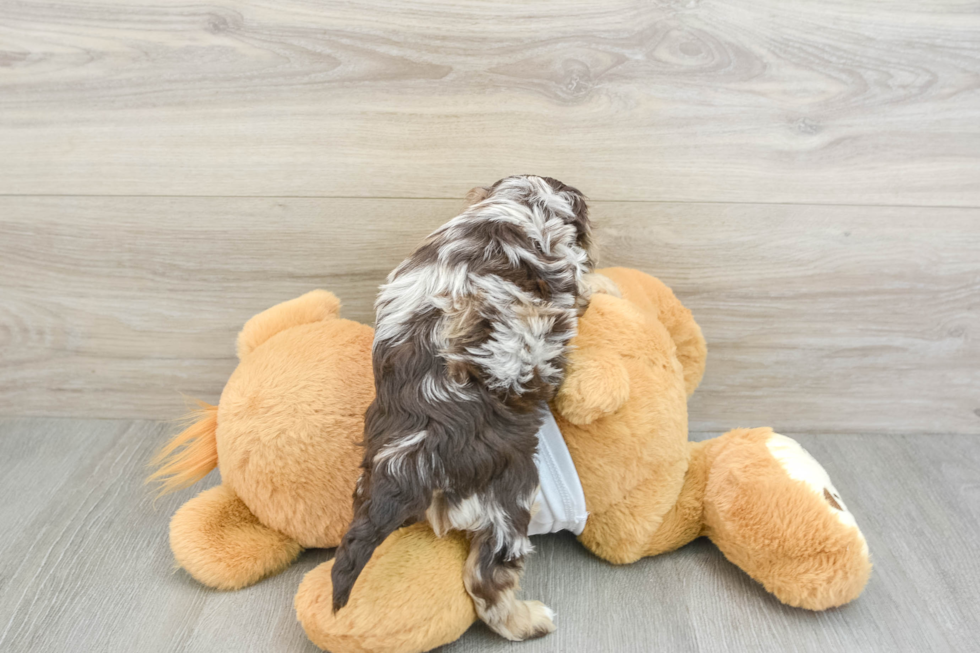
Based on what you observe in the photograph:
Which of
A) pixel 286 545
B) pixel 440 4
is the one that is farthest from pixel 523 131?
pixel 286 545

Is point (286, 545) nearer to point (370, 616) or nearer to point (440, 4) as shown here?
point (370, 616)

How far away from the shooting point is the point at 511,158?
943 millimetres

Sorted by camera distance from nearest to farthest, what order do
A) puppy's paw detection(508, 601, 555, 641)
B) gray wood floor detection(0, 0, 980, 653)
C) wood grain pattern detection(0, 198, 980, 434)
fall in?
puppy's paw detection(508, 601, 555, 641)
gray wood floor detection(0, 0, 980, 653)
wood grain pattern detection(0, 198, 980, 434)

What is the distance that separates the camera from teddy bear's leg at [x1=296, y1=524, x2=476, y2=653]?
67 centimetres

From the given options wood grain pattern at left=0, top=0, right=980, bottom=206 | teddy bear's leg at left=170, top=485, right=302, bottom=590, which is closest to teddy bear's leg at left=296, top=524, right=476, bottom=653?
teddy bear's leg at left=170, top=485, right=302, bottom=590

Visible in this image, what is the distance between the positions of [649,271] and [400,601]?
575mm

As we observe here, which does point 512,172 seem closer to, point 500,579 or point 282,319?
point 282,319

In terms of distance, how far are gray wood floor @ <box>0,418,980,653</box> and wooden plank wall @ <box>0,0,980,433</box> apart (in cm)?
21

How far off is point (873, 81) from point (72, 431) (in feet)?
4.26

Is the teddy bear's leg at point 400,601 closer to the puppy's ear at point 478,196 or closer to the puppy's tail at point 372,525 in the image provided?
the puppy's tail at point 372,525

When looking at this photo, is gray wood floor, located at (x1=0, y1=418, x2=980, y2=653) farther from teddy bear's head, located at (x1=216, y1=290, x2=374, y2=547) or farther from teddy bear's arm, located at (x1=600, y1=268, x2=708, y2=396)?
teddy bear's arm, located at (x1=600, y1=268, x2=708, y2=396)

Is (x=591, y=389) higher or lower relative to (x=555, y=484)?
higher

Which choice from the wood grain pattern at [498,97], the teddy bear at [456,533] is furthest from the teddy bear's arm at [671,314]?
the wood grain pattern at [498,97]

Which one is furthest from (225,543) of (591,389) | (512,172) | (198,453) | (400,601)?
(512,172)
